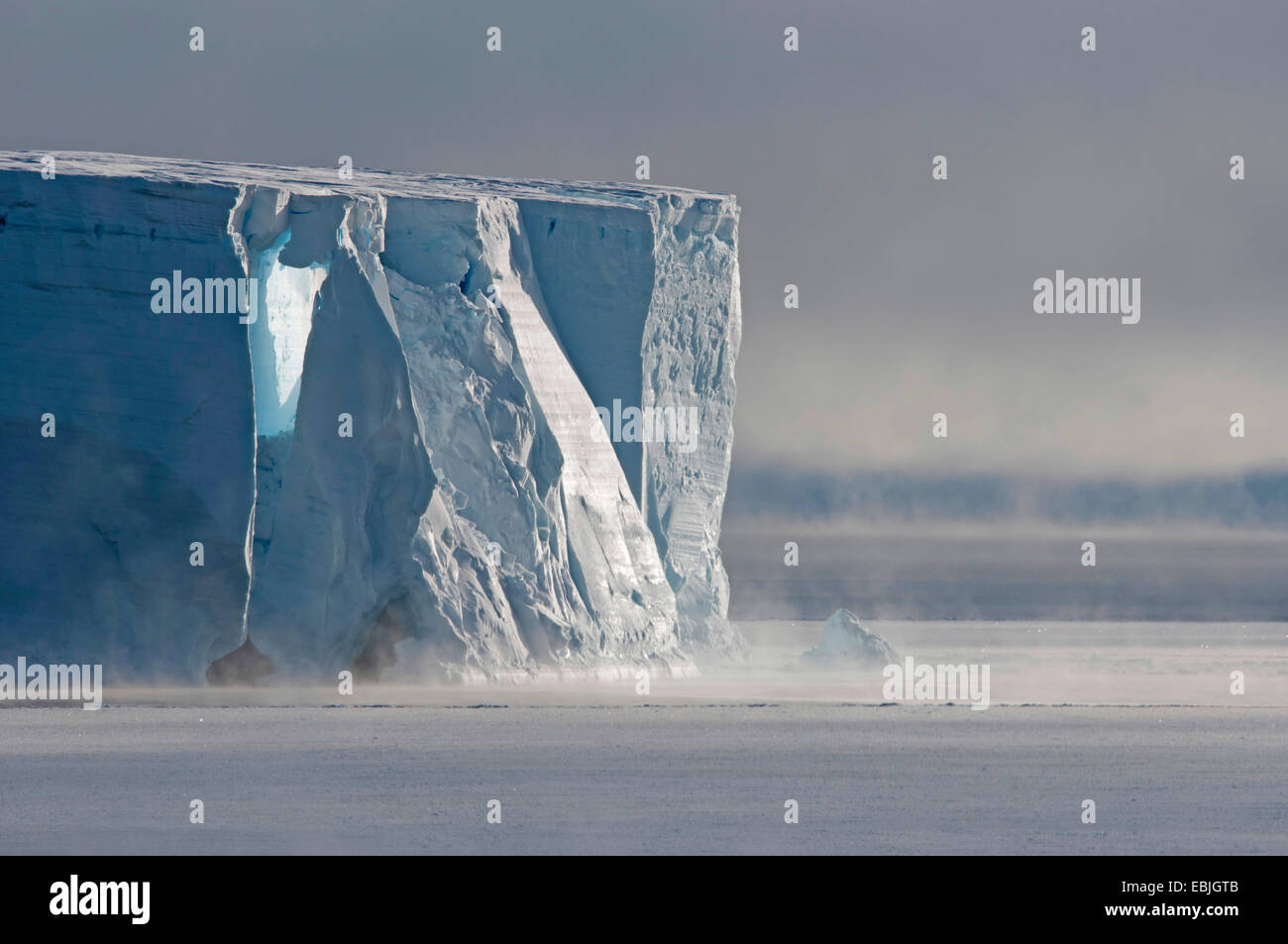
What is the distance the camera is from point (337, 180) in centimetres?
3019

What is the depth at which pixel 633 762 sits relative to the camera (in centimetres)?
2112

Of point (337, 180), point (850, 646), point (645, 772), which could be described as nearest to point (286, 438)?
point (337, 180)

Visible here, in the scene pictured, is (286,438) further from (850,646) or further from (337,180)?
(850,646)

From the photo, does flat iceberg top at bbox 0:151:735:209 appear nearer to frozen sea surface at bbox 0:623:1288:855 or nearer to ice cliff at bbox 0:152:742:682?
ice cliff at bbox 0:152:742:682

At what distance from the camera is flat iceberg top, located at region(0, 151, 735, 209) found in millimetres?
27641

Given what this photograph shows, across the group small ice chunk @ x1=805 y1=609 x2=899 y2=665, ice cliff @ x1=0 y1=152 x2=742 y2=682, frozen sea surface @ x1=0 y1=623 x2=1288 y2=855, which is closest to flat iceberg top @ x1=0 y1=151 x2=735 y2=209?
ice cliff @ x1=0 y1=152 x2=742 y2=682

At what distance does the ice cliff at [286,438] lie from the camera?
2633 centimetres

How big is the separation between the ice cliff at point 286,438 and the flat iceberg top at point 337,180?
13 cm

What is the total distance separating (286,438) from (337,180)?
4.17 meters

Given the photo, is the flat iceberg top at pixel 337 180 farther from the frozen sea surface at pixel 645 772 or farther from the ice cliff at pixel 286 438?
the frozen sea surface at pixel 645 772
